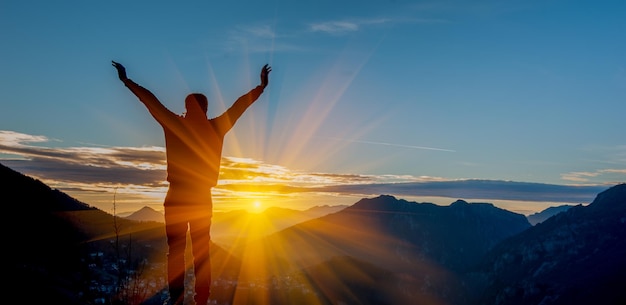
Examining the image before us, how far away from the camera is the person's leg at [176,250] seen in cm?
712

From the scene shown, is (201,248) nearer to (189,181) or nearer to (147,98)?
(189,181)

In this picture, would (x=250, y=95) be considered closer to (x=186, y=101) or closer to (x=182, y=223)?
(x=186, y=101)

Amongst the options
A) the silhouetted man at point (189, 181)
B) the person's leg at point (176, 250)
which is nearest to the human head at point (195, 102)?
the silhouetted man at point (189, 181)

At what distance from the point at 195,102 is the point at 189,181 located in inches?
52.7

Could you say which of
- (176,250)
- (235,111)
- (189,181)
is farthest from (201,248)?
(235,111)

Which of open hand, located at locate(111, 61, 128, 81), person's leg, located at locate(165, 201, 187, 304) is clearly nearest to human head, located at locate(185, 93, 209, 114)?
open hand, located at locate(111, 61, 128, 81)

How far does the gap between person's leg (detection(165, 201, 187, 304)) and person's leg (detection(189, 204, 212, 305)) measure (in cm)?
19

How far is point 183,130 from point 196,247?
1.98 m

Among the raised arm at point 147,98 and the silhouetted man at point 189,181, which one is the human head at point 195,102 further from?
the raised arm at point 147,98

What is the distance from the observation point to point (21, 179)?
166750mm

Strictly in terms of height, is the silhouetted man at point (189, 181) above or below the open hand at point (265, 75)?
below

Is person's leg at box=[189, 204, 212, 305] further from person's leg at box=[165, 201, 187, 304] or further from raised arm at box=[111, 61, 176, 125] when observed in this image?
raised arm at box=[111, 61, 176, 125]

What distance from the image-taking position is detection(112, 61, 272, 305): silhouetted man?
7152 millimetres

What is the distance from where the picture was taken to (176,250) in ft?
23.6
